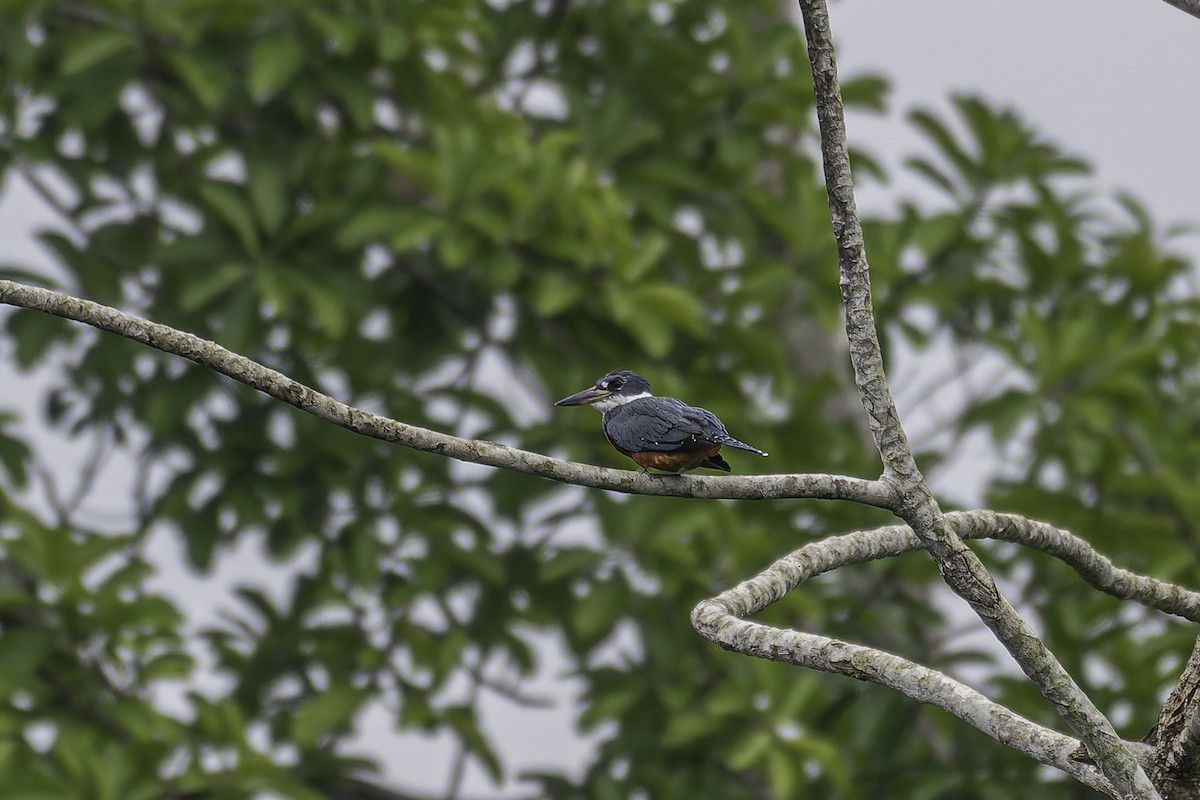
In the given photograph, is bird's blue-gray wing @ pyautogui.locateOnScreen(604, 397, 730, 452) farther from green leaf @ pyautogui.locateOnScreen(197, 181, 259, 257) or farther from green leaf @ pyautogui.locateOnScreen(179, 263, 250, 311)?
green leaf @ pyautogui.locateOnScreen(197, 181, 259, 257)

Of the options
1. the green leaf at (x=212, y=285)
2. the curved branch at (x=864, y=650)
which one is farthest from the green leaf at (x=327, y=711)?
the curved branch at (x=864, y=650)

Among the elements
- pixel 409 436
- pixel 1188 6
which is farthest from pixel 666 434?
pixel 1188 6

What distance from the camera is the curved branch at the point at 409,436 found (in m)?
2.30

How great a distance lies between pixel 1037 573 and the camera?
6.39 m

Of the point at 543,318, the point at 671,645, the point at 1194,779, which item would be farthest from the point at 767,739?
the point at 1194,779

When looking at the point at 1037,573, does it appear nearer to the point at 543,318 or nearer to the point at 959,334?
the point at 959,334

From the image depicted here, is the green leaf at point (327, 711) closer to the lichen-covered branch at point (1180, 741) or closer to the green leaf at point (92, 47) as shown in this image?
the green leaf at point (92, 47)

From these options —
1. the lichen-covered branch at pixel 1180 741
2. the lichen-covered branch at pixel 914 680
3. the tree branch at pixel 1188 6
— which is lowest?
the lichen-covered branch at pixel 914 680

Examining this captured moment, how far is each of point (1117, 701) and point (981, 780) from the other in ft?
2.24

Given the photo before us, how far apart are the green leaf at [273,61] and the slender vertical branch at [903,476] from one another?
139 inches

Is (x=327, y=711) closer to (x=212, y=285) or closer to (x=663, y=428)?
(x=212, y=285)

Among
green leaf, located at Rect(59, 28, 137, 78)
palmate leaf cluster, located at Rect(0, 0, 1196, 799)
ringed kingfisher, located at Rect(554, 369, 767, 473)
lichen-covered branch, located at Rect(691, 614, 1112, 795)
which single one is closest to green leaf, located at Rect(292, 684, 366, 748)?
palmate leaf cluster, located at Rect(0, 0, 1196, 799)

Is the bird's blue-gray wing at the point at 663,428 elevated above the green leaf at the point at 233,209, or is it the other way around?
the green leaf at the point at 233,209

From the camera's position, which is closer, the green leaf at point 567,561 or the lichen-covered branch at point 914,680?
the lichen-covered branch at point 914,680
